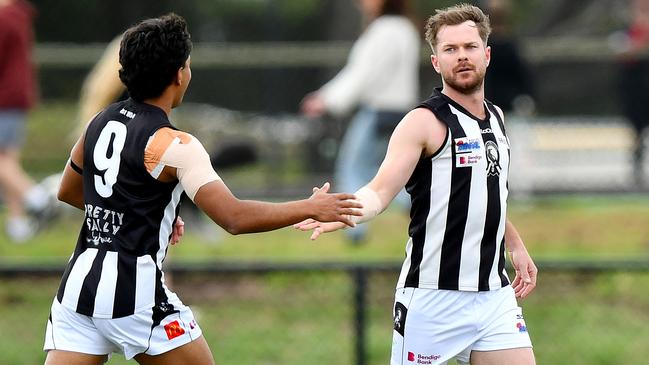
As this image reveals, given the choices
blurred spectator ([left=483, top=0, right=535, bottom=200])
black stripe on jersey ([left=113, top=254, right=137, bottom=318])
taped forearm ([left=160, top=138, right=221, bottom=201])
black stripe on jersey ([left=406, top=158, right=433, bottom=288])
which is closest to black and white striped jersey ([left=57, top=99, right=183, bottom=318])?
black stripe on jersey ([left=113, top=254, right=137, bottom=318])

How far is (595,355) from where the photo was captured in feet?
28.7

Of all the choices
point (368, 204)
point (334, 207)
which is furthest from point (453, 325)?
point (334, 207)

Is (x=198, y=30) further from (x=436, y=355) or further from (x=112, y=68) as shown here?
(x=436, y=355)

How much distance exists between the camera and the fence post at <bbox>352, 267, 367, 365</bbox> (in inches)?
304

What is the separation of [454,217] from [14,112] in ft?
22.3

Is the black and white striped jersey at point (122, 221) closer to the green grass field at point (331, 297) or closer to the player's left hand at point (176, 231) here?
the player's left hand at point (176, 231)

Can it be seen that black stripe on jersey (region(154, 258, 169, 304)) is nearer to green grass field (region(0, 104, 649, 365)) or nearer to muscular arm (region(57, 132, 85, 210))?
muscular arm (region(57, 132, 85, 210))

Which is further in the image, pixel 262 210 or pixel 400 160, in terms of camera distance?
pixel 400 160

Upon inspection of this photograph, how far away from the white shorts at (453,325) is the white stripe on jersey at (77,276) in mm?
1219

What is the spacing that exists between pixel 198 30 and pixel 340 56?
295cm

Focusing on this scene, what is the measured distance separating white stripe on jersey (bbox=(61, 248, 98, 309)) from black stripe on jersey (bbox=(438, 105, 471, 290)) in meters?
1.32

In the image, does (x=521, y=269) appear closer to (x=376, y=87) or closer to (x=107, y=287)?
(x=107, y=287)

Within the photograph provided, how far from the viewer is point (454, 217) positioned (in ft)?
17.5

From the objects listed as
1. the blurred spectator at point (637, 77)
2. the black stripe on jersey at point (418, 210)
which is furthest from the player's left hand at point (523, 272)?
the blurred spectator at point (637, 77)
